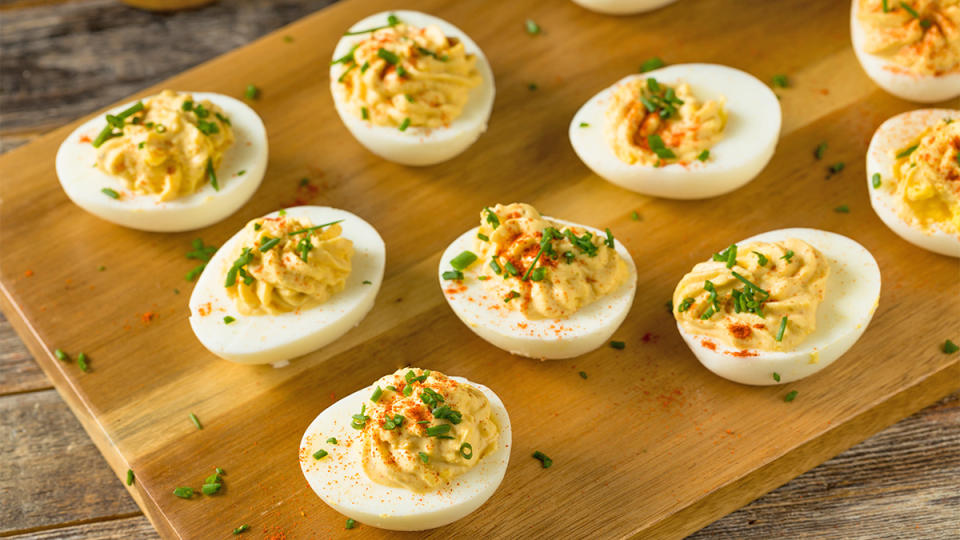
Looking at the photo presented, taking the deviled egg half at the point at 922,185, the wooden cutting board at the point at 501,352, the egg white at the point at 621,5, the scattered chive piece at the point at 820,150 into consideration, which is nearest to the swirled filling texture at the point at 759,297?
the wooden cutting board at the point at 501,352

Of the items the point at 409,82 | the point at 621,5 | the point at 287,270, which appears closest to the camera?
the point at 287,270

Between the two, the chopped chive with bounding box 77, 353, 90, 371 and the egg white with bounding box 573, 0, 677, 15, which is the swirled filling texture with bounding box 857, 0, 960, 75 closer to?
the egg white with bounding box 573, 0, 677, 15

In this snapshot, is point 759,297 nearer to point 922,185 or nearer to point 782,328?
point 782,328

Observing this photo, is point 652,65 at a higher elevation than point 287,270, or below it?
below

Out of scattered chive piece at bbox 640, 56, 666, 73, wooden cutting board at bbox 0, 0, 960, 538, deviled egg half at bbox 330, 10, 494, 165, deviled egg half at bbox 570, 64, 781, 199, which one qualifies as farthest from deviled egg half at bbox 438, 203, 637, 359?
scattered chive piece at bbox 640, 56, 666, 73

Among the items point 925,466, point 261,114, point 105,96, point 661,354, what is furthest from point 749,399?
point 105,96

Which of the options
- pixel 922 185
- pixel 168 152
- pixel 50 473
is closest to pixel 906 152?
pixel 922 185

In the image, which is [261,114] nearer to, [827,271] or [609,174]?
[609,174]
